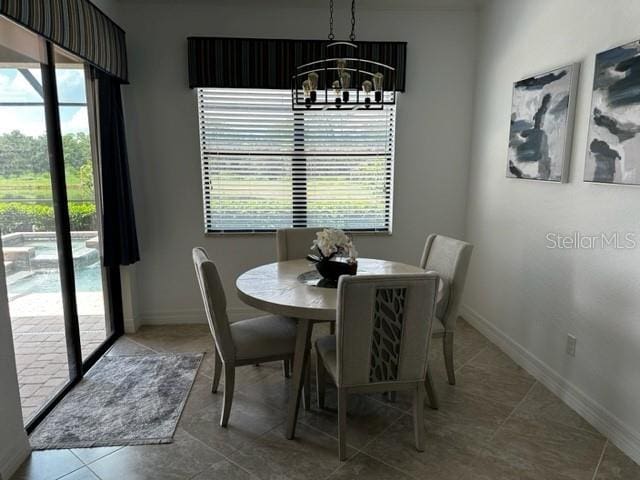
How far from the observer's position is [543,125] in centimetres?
280

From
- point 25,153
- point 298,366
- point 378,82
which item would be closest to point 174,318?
point 25,153

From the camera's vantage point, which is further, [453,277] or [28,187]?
[453,277]

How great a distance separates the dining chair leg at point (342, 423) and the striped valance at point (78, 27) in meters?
2.35

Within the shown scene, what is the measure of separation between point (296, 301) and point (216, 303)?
0.42 meters

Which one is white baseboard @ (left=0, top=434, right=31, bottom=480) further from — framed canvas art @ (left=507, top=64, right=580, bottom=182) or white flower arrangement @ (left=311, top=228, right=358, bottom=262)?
framed canvas art @ (left=507, top=64, right=580, bottom=182)

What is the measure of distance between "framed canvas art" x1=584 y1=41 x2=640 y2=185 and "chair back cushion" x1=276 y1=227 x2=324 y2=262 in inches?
74.8

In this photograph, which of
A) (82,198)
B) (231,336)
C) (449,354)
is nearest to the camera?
(231,336)

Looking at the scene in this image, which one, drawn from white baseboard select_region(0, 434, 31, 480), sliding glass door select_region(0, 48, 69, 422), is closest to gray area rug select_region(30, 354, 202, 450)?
white baseboard select_region(0, 434, 31, 480)

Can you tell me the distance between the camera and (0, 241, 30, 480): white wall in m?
2.00

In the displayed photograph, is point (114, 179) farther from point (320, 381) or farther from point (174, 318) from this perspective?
point (320, 381)

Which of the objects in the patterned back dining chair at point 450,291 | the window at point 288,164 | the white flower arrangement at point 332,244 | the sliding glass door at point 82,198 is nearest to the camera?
the white flower arrangement at point 332,244

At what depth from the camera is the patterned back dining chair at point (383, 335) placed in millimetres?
1921

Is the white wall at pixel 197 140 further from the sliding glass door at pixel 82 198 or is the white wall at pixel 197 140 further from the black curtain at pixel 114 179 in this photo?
the sliding glass door at pixel 82 198

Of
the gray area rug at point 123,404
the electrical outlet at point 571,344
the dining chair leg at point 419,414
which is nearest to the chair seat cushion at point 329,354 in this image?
the dining chair leg at point 419,414
